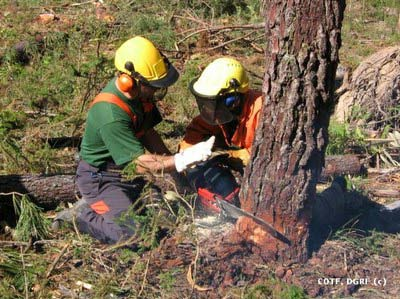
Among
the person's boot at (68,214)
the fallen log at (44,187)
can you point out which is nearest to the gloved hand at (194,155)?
the fallen log at (44,187)

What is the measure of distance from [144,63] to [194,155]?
2.52ft

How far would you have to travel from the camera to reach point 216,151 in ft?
15.7

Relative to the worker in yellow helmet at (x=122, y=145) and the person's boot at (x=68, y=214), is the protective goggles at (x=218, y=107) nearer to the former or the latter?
the worker in yellow helmet at (x=122, y=145)

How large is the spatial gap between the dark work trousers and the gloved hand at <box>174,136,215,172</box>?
622mm

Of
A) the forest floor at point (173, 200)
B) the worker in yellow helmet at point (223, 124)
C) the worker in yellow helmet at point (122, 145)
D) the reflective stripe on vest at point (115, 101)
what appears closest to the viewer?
the forest floor at point (173, 200)

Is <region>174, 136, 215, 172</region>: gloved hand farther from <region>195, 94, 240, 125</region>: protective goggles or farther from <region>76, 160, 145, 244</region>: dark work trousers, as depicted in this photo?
<region>76, 160, 145, 244</region>: dark work trousers

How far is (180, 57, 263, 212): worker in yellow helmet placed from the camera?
4.71 meters

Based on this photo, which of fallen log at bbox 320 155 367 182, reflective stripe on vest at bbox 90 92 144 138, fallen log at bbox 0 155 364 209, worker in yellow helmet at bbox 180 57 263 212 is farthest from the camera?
fallen log at bbox 320 155 367 182

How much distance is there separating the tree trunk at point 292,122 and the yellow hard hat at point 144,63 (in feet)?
3.03

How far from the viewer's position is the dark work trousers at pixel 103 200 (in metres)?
4.80

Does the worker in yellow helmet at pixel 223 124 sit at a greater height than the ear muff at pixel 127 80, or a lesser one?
lesser

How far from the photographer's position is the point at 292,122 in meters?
3.96

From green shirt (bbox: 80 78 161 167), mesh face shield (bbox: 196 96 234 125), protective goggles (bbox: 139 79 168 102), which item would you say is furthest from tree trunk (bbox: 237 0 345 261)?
protective goggles (bbox: 139 79 168 102)

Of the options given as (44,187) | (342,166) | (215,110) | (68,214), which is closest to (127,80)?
(215,110)
